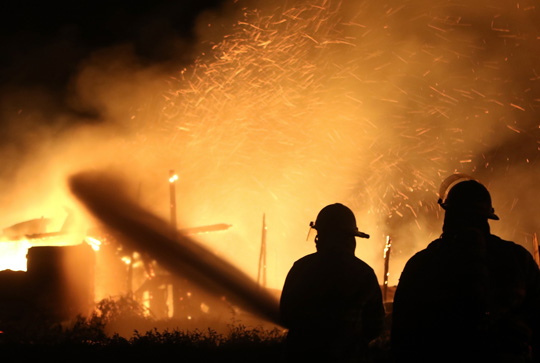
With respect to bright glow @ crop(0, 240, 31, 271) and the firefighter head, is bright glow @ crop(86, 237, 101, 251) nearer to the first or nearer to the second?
bright glow @ crop(0, 240, 31, 271)

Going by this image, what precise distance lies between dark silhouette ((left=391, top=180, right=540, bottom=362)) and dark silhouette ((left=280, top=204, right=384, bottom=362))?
2.38 ft

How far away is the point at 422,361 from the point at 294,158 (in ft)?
72.2

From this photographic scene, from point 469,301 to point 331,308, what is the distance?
129cm

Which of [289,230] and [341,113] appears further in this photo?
[289,230]

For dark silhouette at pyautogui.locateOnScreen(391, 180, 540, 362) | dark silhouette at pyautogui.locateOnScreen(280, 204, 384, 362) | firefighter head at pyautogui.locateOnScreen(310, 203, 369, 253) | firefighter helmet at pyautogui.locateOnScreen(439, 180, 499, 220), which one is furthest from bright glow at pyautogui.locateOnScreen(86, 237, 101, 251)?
firefighter helmet at pyautogui.locateOnScreen(439, 180, 499, 220)

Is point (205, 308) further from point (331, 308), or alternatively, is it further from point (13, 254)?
point (331, 308)

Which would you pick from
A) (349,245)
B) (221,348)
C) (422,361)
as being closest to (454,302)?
(422,361)

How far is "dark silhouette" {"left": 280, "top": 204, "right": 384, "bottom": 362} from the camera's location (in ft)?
14.7

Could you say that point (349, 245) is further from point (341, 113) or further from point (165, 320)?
point (341, 113)

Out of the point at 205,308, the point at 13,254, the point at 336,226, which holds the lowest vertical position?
the point at 205,308

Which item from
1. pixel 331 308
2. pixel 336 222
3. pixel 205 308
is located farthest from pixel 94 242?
pixel 331 308

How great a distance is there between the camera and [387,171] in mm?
28469

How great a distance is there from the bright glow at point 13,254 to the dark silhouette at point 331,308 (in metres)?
18.2

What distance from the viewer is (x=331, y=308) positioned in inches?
178
